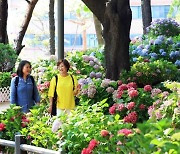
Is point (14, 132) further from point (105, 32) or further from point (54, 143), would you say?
point (105, 32)

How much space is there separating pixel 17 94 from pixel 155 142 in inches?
269

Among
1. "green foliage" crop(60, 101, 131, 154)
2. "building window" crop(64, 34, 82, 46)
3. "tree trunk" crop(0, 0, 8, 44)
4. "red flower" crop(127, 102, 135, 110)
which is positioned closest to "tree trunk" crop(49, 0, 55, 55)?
"tree trunk" crop(0, 0, 8, 44)

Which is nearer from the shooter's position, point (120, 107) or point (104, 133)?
point (104, 133)

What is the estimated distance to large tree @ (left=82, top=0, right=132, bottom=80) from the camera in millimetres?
12633

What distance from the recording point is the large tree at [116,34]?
12633mm

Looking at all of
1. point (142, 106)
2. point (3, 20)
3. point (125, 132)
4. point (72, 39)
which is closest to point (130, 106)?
point (142, 106)

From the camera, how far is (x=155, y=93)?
10.8 meters

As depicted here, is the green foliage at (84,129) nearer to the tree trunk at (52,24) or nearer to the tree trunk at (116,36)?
the tree trunk at (116,36)

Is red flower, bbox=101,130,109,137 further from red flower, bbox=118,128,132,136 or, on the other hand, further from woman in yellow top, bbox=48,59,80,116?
woman in yellow top, bbox=48,59,80,116

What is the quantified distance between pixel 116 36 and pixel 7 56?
375 inches

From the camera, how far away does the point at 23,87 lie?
10.9 metres

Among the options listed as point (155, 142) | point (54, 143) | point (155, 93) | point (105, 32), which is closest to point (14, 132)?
point (54, 143)

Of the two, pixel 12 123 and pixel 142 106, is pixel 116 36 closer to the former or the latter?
pixel 142 106

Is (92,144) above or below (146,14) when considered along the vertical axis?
below
